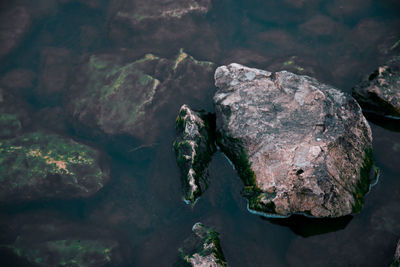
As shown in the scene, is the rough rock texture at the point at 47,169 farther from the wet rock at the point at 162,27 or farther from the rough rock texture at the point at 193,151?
the wet rock at the point at 162,27

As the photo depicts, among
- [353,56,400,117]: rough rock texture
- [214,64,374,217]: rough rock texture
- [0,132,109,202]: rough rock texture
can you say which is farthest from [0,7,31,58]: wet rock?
[353,56,400,117]: rough rock texture

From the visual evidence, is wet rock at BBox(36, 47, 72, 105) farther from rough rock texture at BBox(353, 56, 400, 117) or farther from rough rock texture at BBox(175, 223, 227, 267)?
rough rock texture at BBox(353, 56, 400, 117)

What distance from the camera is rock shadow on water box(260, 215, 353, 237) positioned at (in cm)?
358

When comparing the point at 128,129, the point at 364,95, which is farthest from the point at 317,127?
the point at 128,129

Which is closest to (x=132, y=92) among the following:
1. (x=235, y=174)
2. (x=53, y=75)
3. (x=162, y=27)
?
(x=162, y=27)

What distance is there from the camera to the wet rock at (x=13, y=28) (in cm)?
737

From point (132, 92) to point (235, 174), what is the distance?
305 cm

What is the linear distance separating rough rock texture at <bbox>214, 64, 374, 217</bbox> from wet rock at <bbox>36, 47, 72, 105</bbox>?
4739 millimetres

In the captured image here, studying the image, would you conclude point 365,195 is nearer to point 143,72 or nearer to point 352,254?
point 352,254

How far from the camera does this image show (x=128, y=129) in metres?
5.60

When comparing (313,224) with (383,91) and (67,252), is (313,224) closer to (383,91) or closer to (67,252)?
(383,91)

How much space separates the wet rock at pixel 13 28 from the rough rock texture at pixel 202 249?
7399mm

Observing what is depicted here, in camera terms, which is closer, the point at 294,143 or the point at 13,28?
the point at 294,143

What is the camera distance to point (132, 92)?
5793 mm
